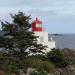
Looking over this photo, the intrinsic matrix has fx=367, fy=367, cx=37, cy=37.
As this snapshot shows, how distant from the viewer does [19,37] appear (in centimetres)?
1923

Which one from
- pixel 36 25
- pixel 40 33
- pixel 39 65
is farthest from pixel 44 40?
pixel 39 65

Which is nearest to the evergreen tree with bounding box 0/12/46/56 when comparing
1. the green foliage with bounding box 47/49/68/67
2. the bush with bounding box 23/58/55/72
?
the green foliage with bounding box 47/49/68/67

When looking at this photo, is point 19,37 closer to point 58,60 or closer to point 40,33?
point 58,60

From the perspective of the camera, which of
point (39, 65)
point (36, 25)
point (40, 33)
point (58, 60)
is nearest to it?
point (39, 65)

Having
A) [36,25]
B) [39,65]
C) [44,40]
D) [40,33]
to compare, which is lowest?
[39,65]

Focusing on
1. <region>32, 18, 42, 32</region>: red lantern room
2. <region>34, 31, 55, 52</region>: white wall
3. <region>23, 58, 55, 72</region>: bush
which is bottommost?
<region>23, 58, 55, 72</region>: bush

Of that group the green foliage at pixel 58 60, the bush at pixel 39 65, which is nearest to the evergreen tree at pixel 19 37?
the green foliage at pixel 58 60

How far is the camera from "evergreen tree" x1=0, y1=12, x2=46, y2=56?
19.1 m

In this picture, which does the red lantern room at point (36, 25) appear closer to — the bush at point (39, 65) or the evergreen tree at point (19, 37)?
the evergreen tree at point (19, 37)

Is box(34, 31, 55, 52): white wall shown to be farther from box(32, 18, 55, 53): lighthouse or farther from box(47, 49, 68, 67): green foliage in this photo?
box(47, 49, 68, 67): green foliage

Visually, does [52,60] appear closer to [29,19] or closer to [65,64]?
[65,64]

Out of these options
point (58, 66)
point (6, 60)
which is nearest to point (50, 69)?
point (58, 66)

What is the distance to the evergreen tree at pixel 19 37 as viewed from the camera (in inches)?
751

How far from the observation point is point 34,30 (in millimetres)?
21859
